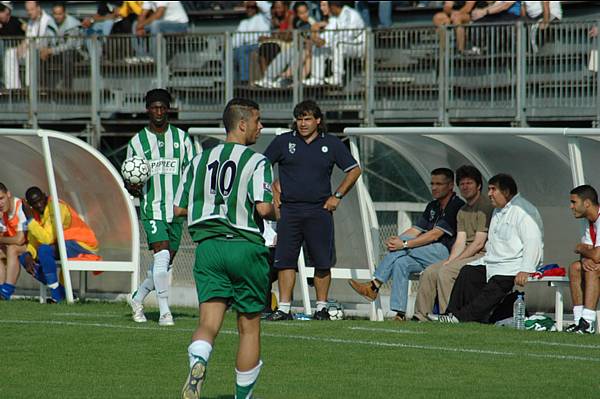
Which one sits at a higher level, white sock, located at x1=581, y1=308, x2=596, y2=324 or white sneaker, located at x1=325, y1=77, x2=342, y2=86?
white sneaker, located at x1=325, y1=77, x2=342, y2=86

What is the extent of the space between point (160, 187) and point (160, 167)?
19cm

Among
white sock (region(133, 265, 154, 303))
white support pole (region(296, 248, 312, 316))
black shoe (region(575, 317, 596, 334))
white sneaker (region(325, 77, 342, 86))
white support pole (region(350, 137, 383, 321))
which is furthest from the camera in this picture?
white sneaker (region(325, 77, 342, 86))

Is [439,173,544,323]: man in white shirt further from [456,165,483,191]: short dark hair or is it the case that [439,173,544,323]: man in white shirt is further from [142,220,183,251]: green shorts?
[142,220,183,251]: green shorts

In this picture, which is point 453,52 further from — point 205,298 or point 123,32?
point 205,298

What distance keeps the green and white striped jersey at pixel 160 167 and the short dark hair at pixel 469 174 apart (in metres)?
2.98

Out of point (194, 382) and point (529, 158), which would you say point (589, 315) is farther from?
point (194, 382)

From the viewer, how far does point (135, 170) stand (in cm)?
1213

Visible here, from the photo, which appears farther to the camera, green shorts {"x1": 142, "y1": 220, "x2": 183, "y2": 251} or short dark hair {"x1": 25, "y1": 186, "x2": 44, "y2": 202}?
short dark hair {"x1": 25, "y1": 186, "x2": 44, "y2": 202}

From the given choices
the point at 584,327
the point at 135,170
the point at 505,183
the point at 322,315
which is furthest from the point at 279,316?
the point at 584,327

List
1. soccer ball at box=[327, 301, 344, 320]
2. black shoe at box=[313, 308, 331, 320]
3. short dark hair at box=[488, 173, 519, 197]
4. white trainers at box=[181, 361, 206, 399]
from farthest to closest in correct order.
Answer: soccer ball at box=[327, 301, 344, 320], black shoe at box=[313, 308, 331, 320], short dark hair at box=[488, 173, 519, 197], white trainers at box=[181, 361, 206, 399]

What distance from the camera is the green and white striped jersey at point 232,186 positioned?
805cm

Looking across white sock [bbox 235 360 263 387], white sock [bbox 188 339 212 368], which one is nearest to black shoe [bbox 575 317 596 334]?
white sock [bbox 235 360 263 387]

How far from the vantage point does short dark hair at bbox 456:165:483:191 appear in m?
13.8

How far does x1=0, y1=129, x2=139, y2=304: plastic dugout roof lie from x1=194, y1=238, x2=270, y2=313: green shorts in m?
7.63
